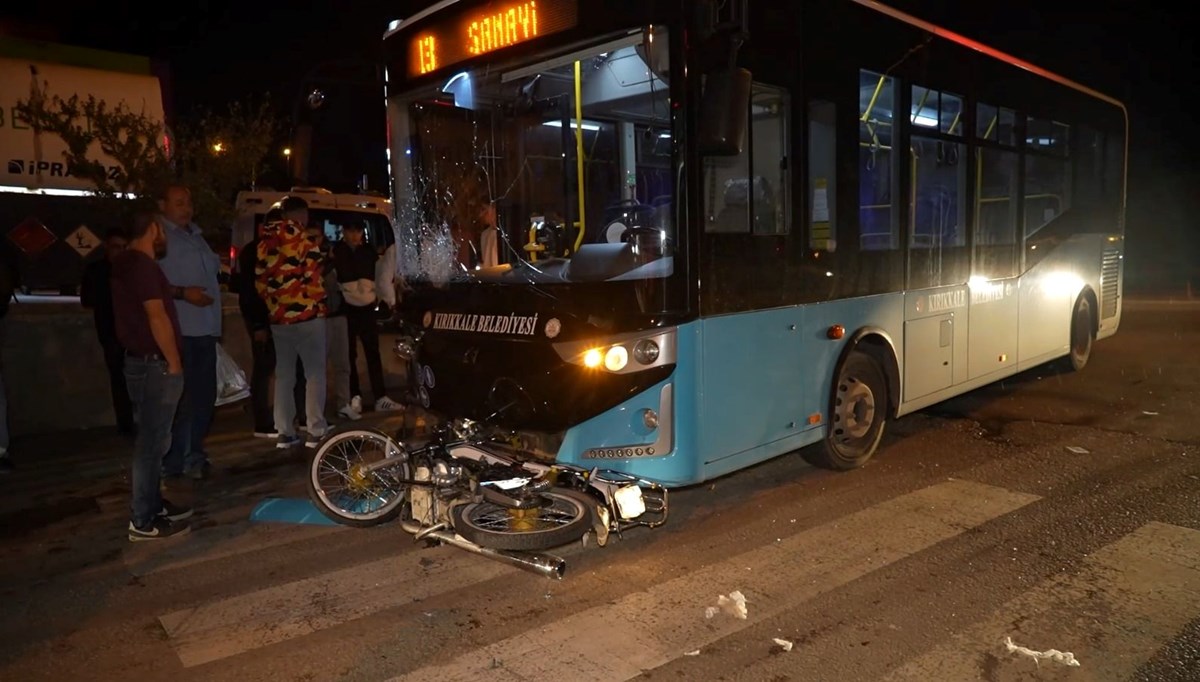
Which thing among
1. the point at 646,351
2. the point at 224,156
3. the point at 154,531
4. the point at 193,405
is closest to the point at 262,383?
the point at 193,405

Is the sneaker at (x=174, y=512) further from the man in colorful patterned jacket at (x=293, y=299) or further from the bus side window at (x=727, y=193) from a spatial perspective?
the bus side window at (x=727, y=193)

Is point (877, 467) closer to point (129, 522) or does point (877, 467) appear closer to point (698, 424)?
point (698, 424)

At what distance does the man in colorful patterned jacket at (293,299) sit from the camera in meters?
6.94

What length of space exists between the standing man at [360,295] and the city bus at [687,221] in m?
2.37

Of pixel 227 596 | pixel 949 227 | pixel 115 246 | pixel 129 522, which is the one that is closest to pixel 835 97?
pixel 949 227

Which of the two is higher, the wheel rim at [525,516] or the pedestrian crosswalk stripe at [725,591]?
the wheel rim at [525,516]

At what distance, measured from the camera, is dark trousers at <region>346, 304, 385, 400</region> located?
878 cm

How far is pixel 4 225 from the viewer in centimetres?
2019

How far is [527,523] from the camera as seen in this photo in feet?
15.6

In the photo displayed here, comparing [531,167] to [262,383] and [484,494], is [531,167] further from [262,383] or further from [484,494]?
[262,383]

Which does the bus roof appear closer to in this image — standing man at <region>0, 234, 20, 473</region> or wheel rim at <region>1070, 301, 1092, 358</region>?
wheel rim at <region>1070, 301, 1092, 358</region>

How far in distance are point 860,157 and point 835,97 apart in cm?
52

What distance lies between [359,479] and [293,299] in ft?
7.29

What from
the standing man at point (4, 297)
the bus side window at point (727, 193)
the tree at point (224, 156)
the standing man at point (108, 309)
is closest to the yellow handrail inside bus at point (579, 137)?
the bus side window at point (727, 193)
